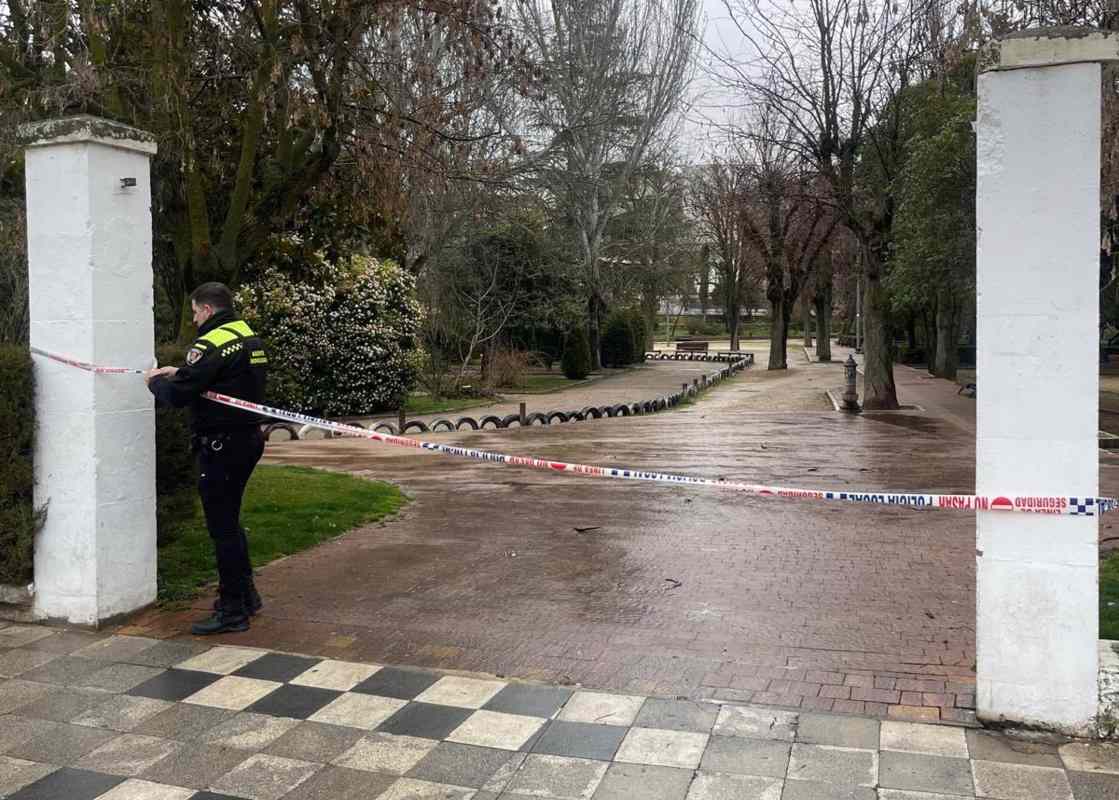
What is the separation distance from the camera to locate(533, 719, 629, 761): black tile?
12.5 ft

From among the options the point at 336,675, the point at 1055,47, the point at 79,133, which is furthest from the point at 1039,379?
the point at 79,133

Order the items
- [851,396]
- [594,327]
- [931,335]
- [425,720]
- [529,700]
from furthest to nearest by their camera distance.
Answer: [931,335]
[594,327]
[851,396]
[529,700]
[425,720]

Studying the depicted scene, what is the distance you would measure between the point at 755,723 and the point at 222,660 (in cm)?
251

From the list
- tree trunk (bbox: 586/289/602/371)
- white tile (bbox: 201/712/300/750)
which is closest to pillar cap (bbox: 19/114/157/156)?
white tile (bbox: 201/712/300/750)

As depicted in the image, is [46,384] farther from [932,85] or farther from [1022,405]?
[932,85]

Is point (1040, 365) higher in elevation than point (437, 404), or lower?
higher

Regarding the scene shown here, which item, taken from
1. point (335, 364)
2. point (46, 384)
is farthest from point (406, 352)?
point (46, 384)

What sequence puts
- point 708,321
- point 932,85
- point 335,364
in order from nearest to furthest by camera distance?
point 932,85 → point 335,364 → point 708,321

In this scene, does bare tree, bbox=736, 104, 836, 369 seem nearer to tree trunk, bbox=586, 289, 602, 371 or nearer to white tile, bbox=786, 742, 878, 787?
tree trunk, bbox=586, 289, 602, 371

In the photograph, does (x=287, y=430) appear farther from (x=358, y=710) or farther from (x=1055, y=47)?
(x=1055, y=47)

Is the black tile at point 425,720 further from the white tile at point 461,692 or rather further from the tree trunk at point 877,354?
the tree trunk at point 877,354

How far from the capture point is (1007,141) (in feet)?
12.8

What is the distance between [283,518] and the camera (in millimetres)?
8281

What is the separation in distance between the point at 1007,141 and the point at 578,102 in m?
30.5
